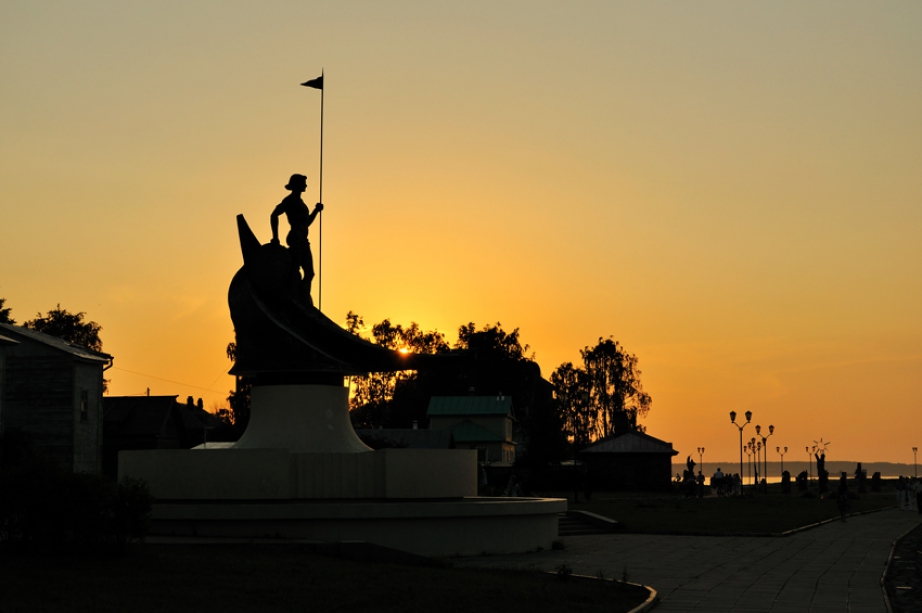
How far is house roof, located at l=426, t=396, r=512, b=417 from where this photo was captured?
76875 millimetres

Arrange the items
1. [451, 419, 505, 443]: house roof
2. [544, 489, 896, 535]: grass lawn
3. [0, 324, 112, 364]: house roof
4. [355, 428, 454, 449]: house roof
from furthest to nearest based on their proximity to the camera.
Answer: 1. [451, 419, 505, 443]: house roof
2. [355, 428, 454, 449]: house roof
3. [0, 324, 112, 364]: house roof
4. [544, 489, 896, 535]: grass lawn

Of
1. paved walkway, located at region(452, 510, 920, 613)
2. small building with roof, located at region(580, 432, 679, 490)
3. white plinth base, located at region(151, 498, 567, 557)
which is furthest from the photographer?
small building with roof, located at region(580, 432, 679, 490)

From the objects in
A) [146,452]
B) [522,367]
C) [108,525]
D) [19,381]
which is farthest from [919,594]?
[522,367]

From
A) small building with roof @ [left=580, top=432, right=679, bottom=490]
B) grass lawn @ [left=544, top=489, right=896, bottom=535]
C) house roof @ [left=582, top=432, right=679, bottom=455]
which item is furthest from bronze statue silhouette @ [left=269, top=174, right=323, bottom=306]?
house roof @ [left=582, top=432, right=679, bottom=455]

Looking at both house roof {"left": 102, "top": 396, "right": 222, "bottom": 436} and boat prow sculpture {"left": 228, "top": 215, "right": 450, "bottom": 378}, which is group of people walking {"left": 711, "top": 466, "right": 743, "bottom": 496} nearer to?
house roof {"left": 102, "top": 396, "right": 222, "bottom": 436}

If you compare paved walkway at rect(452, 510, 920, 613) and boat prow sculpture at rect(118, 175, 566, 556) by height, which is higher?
boat prow sculpture at rect(118, 175, 566, 556)

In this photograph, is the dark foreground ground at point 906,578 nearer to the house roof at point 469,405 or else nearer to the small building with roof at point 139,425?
the small building with roof at point 139,425

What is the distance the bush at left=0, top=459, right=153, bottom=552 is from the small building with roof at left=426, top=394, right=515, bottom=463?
59537 mm

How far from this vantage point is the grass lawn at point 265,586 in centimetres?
1292

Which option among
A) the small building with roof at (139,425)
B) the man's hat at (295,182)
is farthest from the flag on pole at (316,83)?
the small building with roof at (139,425)

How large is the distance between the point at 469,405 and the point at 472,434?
2447mm

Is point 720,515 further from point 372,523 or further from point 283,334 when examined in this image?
point 283,334

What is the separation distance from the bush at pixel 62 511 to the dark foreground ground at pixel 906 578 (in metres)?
10.9

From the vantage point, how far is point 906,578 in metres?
18.5
